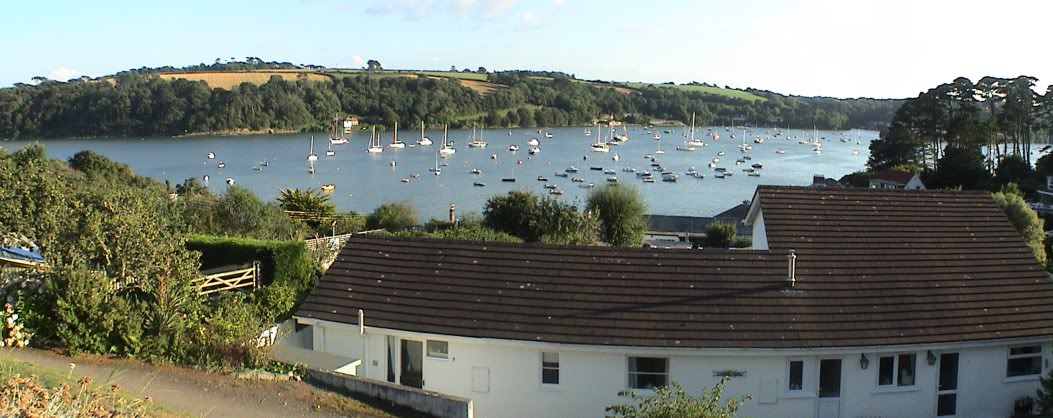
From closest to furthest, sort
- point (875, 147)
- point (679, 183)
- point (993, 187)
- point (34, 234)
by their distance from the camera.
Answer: point (34, 234)
point (993, 187)
point (875, 147)
point (679, 183)

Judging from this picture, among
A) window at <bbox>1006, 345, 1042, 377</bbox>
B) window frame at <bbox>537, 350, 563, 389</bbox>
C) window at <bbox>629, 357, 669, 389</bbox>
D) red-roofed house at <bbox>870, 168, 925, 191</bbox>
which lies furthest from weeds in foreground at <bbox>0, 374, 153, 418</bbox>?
red-roofed house at <bbox>870, 168, 925, 191</bbox>

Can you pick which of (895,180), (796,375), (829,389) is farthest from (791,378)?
(895,180)

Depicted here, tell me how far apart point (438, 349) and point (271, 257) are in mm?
8622

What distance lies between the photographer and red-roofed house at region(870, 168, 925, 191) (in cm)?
6812

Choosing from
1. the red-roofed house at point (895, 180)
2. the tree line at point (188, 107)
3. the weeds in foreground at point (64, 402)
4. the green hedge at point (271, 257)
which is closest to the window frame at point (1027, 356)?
the weeds in foreground at point (64, 402)

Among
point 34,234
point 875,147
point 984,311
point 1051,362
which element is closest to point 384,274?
point 34,234

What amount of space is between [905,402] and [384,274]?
1022 cm

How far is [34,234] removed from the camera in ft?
57.6

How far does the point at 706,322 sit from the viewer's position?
15.8m

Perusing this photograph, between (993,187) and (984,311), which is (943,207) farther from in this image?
(993,187)

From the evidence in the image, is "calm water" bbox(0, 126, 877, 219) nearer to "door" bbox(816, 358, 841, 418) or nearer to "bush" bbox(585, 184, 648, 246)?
"bush" bbox(585, 184, 648, 246)

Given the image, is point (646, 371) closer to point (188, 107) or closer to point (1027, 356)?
point (1027, 356)

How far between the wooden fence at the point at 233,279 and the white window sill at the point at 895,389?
14.3 m

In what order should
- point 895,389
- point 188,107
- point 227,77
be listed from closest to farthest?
point 895,389, point 188,107, point 227,77
